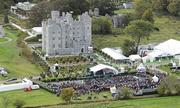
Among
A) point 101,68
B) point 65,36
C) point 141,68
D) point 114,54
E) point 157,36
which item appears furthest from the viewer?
point 157,36

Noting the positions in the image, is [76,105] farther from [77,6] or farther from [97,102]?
[77,6]

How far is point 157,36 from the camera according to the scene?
72125mm

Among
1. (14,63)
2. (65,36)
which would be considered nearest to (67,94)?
(14,63)

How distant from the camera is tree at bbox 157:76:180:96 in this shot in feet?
158

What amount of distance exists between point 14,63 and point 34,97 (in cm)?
1157

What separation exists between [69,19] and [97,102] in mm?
19188

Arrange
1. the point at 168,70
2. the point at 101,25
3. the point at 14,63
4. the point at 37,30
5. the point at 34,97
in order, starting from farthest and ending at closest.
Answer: the point at 101,25, the point at 37,30, the point at 14,63, the point at 168,70, the point at 34,97

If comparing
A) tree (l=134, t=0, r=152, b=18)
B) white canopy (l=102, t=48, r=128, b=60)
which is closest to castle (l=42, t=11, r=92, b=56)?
white canopy (l=102, t=48, r=128, b=60)

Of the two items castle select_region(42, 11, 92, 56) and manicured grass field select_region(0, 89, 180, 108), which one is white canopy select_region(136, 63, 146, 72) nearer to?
manicured grass field select_region(0, 89, 180, 108)

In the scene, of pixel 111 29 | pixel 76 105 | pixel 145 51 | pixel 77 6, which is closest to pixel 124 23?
pixel 111 29

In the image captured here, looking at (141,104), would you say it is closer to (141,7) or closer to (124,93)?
(124,93)

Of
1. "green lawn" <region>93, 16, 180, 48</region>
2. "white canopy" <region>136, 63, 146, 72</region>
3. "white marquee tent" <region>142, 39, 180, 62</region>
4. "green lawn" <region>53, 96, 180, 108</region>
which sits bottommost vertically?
"green lawn" <region>53, 96, 180, 108</region>

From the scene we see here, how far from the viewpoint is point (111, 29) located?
75062mm

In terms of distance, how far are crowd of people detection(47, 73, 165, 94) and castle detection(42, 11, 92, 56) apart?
10.5 metres
